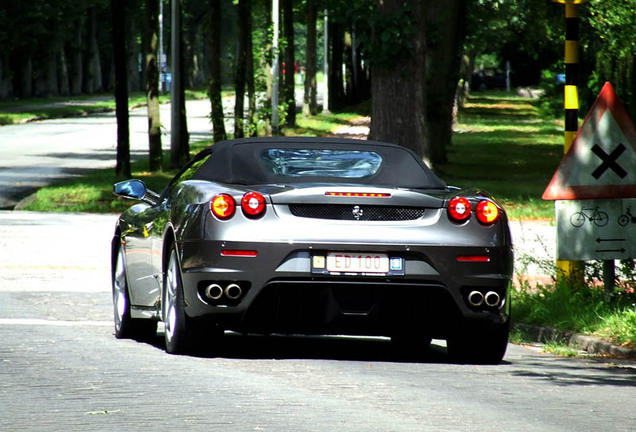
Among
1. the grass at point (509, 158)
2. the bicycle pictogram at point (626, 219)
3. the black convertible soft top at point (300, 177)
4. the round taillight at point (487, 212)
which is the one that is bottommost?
the grass at point (509, 158)

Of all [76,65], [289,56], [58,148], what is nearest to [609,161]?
[58,148]

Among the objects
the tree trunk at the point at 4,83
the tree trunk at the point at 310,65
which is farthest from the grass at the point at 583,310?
the tree trunk at the point at 4,83

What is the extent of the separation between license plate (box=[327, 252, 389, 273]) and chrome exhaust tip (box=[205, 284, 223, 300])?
661mm

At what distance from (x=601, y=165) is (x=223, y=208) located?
12.5 ft

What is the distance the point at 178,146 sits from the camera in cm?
3188

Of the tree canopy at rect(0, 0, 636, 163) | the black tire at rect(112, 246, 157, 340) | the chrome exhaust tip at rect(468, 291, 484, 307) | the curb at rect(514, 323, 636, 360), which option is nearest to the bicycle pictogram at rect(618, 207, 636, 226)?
the curb at rect(514, 323, 636, 360)

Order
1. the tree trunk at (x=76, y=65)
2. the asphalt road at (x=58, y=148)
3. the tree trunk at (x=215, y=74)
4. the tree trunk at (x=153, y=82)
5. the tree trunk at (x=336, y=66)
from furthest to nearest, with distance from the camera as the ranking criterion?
the tree trunk at (x=76, y=65)
the tree trunk at (x=336, y=66)
the tree trunk at (x=215, y=74)
the tree trunk at (x=153, y=82)
the asphalt road at (x=58, y=148)

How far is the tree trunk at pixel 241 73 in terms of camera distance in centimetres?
3331

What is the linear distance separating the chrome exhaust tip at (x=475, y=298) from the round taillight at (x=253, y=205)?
4.48ft

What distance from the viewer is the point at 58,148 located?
41812 millimetres

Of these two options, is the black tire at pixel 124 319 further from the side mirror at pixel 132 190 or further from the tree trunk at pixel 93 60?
the tree trunk at pixel 93 60

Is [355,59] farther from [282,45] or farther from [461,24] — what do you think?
[461,24]

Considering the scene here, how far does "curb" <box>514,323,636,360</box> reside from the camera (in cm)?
953

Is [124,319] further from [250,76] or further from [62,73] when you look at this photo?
[62,73]
